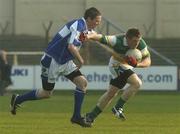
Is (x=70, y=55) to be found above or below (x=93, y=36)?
below

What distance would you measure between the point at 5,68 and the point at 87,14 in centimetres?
1774

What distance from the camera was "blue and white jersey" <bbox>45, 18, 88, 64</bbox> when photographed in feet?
46.9

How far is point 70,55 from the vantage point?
14727 mm

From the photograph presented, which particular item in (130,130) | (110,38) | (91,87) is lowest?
(91,87)

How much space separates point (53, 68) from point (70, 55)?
44 cm

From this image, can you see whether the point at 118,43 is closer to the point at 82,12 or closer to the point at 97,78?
the point at 97,78

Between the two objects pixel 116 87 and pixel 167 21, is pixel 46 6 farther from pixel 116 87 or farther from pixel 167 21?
pixel 116 87

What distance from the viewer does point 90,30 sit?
1477cm

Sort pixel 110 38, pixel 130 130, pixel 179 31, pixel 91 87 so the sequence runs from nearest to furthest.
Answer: pixel 130 130
pixel 110 38
pixel 91 87
pixel 179 31

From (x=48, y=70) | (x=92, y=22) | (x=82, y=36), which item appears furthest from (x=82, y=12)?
(x=82, y=36)

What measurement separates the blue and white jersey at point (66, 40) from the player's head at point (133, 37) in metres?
1.13

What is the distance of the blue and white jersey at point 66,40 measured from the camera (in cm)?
1430

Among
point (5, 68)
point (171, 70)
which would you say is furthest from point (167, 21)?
point (5, 68)

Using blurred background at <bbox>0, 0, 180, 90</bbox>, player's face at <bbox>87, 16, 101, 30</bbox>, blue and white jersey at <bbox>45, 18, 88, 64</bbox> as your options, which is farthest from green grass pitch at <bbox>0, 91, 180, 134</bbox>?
blurred background at <bbox>0, 0, 180, 90</bbox>
